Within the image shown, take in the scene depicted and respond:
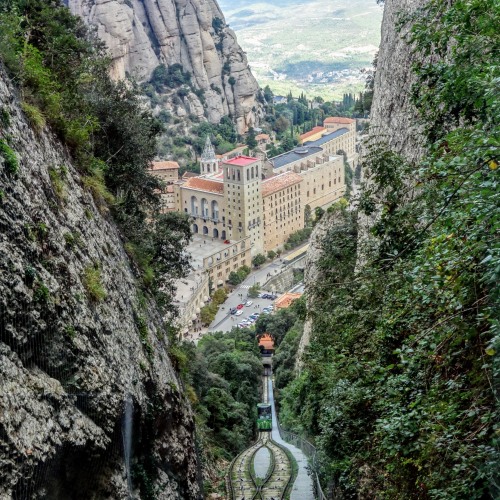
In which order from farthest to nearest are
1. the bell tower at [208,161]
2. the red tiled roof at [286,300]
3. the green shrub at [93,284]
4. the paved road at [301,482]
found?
the bell tower at [208,161] < the red tiled roof at [286,300] < the paved road at [301,482] < the green shrub at [93,284]

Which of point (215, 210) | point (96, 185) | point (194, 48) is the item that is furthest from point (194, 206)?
point (96, 185)

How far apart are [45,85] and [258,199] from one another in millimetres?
61283

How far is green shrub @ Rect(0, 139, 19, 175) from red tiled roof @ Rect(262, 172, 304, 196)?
6573cm

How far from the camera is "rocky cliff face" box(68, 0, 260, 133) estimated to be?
88125 millimetres

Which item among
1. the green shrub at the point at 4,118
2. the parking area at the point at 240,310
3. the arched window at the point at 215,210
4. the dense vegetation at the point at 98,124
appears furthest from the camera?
the arched window at the point at 215,210

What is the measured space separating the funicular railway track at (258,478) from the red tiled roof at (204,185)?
5002 centimetres

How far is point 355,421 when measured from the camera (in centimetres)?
997

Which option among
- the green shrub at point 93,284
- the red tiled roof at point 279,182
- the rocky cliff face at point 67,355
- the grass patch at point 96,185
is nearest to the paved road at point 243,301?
the red tiled roof at point 279,182

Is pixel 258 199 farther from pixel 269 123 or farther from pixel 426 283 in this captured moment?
pixel 426 283

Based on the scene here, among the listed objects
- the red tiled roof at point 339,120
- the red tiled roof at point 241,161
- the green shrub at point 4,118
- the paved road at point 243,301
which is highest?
the green shrub at point 4,118

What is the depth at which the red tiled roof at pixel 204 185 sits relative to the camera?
7206 cm

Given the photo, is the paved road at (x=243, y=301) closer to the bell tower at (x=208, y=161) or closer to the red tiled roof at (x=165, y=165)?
the bell tower at (x=208, y=161)

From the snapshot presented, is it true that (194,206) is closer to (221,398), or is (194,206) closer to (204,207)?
(204,207)

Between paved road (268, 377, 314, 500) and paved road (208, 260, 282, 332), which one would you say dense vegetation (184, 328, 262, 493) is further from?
paved road (208, 260, 282, 332)
